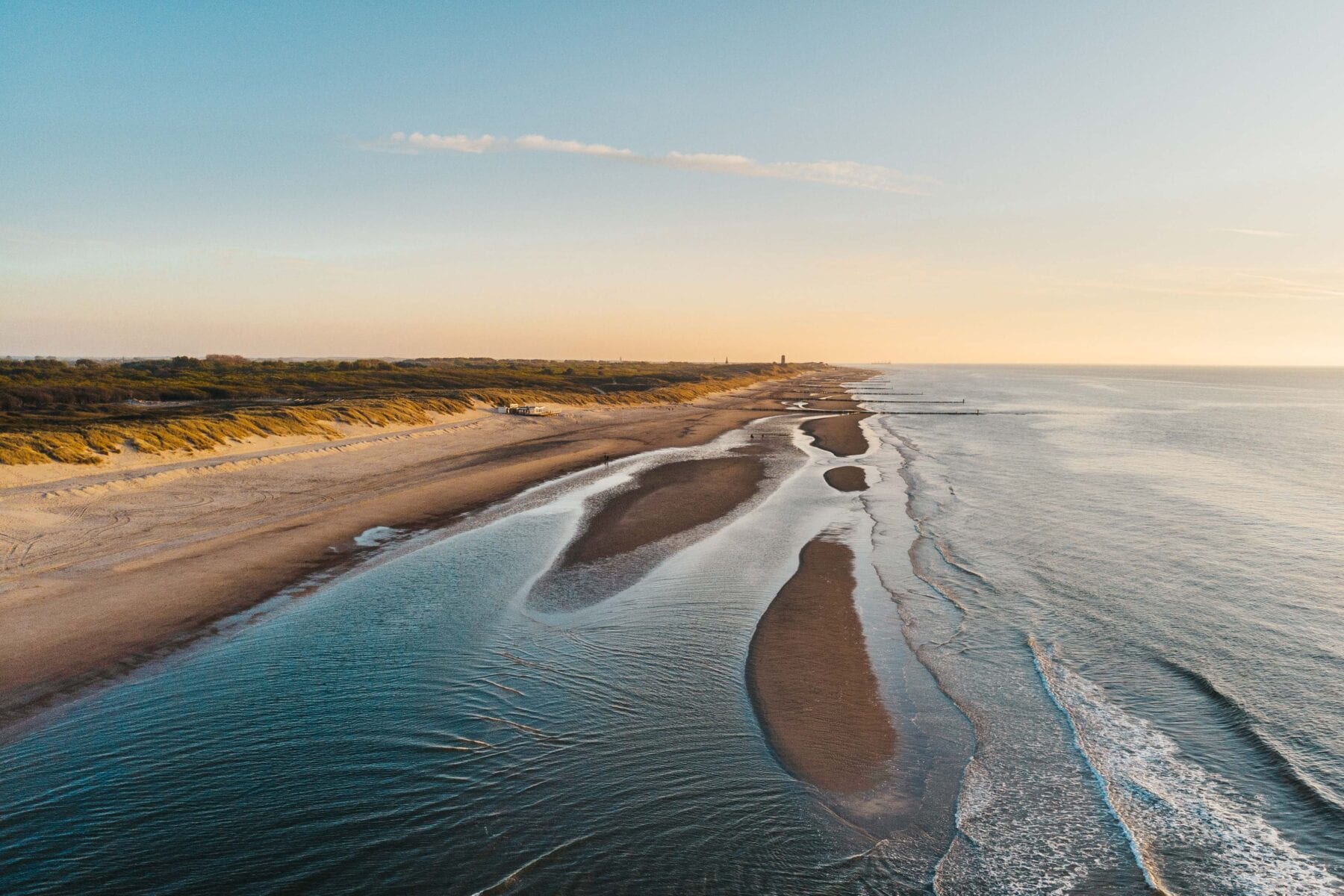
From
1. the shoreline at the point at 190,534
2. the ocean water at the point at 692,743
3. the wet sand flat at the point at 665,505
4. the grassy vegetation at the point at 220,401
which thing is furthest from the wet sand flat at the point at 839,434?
the ocean water at the point at 692,743

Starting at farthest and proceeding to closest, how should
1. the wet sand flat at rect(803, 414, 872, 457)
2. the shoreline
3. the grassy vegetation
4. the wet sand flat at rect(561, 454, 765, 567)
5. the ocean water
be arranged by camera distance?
the wet sand flat at rect(803, 414, 872, 457), the grassy vegetation, the wet sand flat at rect(561, 454, 765, 567), the shoreline, the ocean water

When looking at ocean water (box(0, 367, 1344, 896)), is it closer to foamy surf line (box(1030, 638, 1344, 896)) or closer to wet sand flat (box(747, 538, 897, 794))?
foamy surf line (box(1030, 638, 1344, 896))

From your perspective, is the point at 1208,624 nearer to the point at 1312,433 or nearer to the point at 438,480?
the point at 438,480

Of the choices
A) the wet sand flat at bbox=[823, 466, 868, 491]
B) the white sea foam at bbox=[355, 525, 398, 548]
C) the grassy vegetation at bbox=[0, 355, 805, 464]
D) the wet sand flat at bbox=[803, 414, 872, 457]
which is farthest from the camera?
the wet sand flat at bbox=[803, 414, 872, 457]

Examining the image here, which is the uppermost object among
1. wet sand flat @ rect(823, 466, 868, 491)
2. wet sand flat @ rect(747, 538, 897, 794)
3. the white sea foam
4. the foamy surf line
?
the white sea foam

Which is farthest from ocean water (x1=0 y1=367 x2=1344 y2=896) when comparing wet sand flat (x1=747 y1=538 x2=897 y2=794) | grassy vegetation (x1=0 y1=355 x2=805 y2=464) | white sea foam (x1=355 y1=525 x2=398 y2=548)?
grassy vegetation (x1=0 y1=355 x2=805 y2=464)

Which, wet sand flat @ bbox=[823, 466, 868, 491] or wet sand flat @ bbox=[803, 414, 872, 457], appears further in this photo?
wet sand flat @ bbox=[803, 414, 872, 457]

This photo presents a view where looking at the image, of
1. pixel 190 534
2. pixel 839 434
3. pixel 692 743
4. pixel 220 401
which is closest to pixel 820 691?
pixel 692 743
